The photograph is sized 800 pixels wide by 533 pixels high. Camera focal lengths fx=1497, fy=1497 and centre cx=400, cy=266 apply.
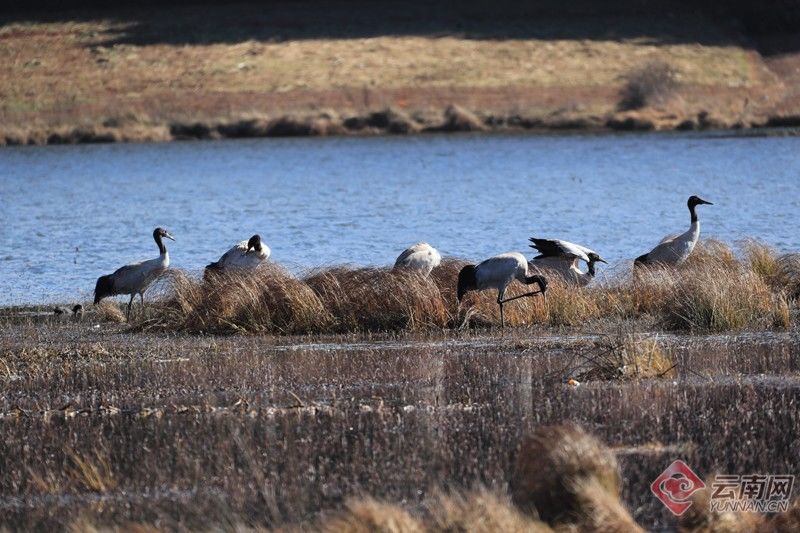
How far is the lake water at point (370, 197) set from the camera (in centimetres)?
2506

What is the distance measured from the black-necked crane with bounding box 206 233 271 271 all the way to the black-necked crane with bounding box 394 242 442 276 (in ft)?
6.11

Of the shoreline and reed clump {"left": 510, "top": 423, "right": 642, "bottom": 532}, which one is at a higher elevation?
reed clump {"left": 510, "top": 423, "right": 642, "bottom": 532}

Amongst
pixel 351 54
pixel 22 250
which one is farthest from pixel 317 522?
pixel 351 54

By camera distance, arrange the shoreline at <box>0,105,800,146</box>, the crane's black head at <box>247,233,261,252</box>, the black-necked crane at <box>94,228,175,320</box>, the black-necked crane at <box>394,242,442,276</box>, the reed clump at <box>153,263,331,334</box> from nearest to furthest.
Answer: the reed clump at <box>153,263,331,334</box> → the black-necked crane at <box>394,242,442,276</box> → the black-necked crane at <box>94,228,175,320</box> → the crane's black head at <box>247,233,261,252</box> → the shoreline at <box>0,105,800,146</box>

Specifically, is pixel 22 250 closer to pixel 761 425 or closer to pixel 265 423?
pixel 265 423

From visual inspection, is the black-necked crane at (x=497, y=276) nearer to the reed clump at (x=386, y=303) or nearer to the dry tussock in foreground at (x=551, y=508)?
the reed clump at (x=386, y=303)

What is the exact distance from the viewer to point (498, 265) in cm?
1541

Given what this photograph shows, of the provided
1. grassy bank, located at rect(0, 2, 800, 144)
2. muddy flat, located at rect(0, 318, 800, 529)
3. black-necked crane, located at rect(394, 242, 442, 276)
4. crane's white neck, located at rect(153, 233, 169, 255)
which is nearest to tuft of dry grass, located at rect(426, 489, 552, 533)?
muddy flat, located at rect(0, 318, 800, 529)

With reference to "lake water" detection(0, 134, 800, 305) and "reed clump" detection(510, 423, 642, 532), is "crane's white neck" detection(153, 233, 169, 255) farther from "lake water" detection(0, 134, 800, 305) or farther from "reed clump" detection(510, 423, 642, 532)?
"reed clump" detection(510, 423, 642, 532)

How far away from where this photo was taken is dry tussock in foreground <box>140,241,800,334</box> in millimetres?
15055

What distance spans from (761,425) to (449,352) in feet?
14.4

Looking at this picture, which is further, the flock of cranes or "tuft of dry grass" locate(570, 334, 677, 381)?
the flock of cranes

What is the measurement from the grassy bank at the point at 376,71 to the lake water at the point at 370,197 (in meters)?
1.75

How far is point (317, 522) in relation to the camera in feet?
25.0
